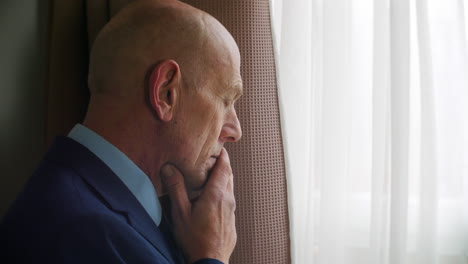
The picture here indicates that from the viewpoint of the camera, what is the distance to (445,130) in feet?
5.75

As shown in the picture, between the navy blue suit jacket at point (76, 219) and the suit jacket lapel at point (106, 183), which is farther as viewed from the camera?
the suit jacket lapel at point (106, 183)

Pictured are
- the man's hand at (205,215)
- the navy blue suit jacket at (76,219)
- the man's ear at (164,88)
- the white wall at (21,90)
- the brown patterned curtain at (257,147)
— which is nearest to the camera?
the navy blue suit jacket at (76,219)

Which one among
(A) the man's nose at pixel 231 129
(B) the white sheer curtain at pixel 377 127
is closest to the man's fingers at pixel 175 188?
(A) the man's nose at pixel 231 129

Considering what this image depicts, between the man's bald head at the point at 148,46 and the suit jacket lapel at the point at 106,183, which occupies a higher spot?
the man's bald head at the point at 148,46

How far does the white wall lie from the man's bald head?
2.39ft

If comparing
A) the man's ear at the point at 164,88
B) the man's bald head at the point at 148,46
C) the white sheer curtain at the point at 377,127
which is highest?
the man's bald head at the point at 148,46

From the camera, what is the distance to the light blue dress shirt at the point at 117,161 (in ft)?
3.23

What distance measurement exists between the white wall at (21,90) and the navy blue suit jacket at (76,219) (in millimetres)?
727

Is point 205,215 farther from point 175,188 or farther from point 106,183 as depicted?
point 106,183

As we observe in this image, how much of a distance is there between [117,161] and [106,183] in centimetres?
4

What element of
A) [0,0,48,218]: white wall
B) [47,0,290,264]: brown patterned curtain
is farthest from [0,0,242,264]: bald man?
[0,0,48,218]: white wall

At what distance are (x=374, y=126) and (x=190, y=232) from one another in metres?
0.84

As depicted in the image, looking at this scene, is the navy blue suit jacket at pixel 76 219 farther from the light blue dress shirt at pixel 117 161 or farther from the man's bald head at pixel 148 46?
the man's bald head at pixel 148 46

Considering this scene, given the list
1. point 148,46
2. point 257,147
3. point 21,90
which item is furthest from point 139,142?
point 21,90
